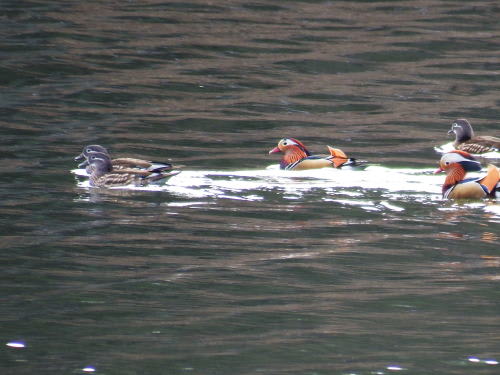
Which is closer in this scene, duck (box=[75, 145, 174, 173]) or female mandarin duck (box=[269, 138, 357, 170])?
duck (box=[75, 145, 174, 173])

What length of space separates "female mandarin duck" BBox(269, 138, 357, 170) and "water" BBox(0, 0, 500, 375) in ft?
0.62

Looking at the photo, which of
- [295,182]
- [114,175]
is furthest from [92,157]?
[295,182]

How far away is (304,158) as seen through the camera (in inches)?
572

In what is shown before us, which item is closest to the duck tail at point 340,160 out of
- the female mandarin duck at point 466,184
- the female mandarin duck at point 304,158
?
the female mandarin duck at point 304,158

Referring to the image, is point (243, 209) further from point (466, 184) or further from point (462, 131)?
point (462, 131)

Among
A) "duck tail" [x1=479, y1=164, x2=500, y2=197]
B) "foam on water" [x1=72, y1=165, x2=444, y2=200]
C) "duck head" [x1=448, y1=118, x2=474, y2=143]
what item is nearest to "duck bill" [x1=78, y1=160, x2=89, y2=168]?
"foam on water" [x1=72, y1=165, x2=444, y2=200]

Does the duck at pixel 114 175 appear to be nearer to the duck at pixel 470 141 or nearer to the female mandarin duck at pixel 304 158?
the female mandarin duck at pixel 304 158

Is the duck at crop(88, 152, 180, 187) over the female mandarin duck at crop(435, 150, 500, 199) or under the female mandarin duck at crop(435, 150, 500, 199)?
over

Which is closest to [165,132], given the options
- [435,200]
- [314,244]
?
[435,200]

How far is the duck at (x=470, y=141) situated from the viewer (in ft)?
52.4

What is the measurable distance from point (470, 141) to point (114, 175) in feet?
16.5

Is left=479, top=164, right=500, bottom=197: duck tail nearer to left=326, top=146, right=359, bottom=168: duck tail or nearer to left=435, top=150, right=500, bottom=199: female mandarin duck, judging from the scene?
left=435, top=150, right=500, bottom=199: female mandarin duck

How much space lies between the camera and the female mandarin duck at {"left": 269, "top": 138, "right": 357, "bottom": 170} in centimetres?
1407

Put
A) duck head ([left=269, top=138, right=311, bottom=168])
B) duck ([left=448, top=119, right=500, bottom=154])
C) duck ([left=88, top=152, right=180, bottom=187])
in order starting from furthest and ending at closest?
duck ([left=448, top=119, right=500, bottom=154]) → duck head ([left=269, top=138, right=311, bottom=168]) → duck ([left=88, top=152, right=180, bottom=187])
